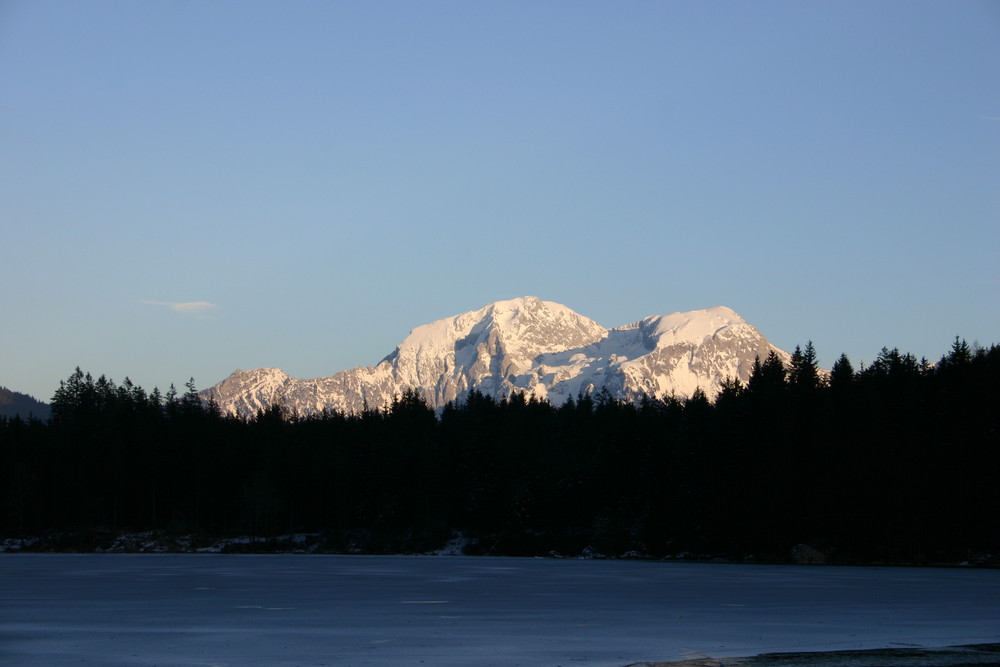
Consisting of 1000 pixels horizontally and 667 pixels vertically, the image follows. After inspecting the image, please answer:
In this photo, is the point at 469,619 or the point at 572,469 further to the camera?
the point at 572,469

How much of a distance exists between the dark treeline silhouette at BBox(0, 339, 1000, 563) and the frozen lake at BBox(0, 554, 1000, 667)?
36.6 metres

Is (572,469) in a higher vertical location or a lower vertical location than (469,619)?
higher

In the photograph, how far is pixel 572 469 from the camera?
122 metres

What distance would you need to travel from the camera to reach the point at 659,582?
52062mm

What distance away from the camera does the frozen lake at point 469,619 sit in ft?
73.6

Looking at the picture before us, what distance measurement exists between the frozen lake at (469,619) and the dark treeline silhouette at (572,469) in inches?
1442

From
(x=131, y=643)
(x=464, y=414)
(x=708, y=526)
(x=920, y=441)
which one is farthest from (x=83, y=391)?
(x=131, y=643)

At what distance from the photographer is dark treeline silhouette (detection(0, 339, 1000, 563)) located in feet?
287

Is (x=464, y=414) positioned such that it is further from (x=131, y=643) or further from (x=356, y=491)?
(x=131, y=643)

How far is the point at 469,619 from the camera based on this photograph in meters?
30.4

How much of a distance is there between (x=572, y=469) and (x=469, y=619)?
92.5m

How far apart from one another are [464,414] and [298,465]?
23.1m

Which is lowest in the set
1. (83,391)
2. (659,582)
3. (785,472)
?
(659,582)

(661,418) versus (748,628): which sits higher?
(661,418)
